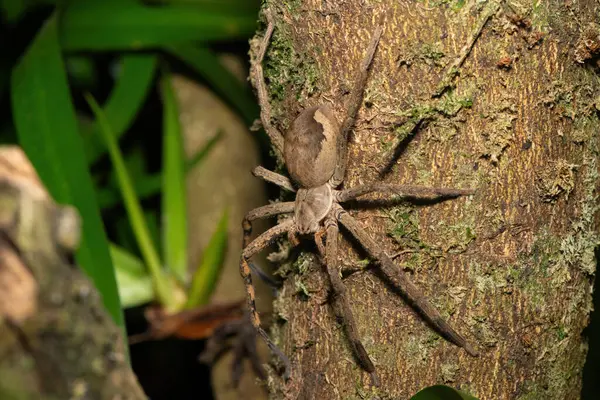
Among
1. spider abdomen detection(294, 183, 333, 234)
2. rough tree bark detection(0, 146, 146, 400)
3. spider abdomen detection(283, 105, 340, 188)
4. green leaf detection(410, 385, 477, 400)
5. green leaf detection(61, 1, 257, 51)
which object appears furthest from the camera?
green leaf detection(61, 1, 257, 51)

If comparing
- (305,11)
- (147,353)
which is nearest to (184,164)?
(147,353)

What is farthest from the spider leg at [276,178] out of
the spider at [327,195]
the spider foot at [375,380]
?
the spider foot at [375,380]

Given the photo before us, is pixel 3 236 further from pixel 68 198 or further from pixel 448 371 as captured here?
pixel 68 198

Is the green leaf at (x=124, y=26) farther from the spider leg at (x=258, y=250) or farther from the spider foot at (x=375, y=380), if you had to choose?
the spider foot at (x=375, y=380)

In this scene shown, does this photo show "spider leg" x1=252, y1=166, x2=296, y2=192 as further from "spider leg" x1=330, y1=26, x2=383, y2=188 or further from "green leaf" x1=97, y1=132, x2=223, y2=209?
"green leaf" x1=97, y1=132, x2=223, y2=209

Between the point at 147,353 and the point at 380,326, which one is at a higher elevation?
the point at 380,326

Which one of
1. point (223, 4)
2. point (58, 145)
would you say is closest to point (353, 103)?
point (58, 145)

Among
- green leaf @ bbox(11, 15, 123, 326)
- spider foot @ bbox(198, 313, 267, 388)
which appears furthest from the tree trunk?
spider foot @ bbox(198, 313, 267, 388)
